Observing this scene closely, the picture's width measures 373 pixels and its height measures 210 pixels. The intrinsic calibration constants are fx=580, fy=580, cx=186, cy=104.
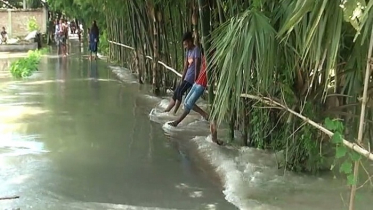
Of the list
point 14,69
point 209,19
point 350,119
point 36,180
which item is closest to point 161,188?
point 36,180

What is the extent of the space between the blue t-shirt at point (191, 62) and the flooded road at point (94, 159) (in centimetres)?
86

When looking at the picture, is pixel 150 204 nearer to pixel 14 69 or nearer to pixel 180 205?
pixel 180 205

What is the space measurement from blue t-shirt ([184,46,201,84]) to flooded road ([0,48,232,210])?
2.81 ft

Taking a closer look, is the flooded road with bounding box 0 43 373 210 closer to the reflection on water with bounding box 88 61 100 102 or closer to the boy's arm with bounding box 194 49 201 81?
the boy's arm with bounding box 194 49 201 81

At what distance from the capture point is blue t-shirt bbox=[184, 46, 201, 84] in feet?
26.6

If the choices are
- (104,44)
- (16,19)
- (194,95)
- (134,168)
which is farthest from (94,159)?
(16,19)

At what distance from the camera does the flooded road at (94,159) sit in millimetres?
5238

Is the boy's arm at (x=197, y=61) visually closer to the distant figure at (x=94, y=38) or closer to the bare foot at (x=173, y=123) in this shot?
the bare foot at (x=173, y=123)

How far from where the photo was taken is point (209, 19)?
701cm

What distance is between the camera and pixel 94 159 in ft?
21.8

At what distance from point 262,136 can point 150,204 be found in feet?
6.87

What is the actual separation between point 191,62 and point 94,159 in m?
2.42

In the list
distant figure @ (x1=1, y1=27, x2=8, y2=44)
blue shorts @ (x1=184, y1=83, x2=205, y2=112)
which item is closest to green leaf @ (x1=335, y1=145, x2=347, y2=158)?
blue shorts @ (x1=184, y1=83, x2=205, y2=112)

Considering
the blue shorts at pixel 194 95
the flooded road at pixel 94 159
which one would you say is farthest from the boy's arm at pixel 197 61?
the flooded road at pixel 94 159
